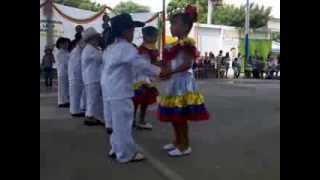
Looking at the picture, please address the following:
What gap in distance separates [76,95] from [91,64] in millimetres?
1801

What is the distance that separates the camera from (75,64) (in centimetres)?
1159

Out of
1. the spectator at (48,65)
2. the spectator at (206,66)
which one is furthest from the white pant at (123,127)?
the spectator at (206,66)

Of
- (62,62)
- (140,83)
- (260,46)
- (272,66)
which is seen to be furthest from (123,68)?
(260,46)

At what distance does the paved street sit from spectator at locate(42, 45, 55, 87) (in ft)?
26.6

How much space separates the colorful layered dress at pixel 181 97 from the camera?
24.0 ft

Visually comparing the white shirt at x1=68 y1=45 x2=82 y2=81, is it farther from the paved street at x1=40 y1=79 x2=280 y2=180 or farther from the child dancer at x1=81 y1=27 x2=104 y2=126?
the child dancer at x1=81 y1=27 x2=104 y2=126

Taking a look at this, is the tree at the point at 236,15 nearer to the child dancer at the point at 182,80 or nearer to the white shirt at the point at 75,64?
the white shirt at the point at 75,64

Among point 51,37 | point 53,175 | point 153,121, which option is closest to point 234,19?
point 51,37

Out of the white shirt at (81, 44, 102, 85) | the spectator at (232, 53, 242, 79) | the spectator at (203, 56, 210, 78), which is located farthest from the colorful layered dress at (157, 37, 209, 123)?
the spectator at (232, 53, 242, 79)

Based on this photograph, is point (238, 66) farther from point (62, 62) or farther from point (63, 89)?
point (62, 62)

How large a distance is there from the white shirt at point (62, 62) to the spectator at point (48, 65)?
6607mm
